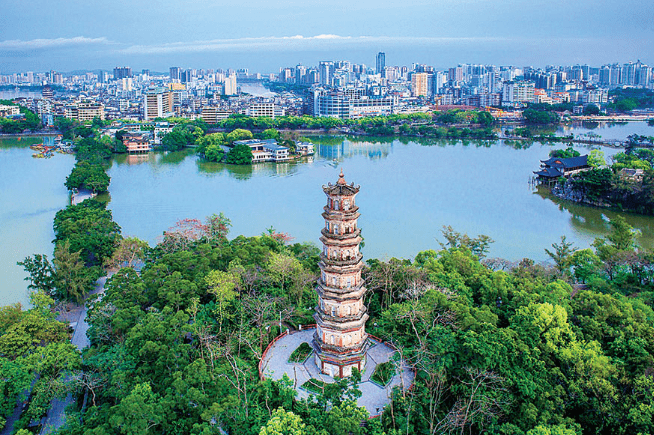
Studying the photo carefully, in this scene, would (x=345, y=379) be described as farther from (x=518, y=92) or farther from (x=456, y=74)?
(x=456, y=74)

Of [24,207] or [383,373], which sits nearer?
[383,373]

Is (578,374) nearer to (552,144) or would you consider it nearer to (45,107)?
(552,144)

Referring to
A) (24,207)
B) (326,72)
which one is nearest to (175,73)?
(326,72)

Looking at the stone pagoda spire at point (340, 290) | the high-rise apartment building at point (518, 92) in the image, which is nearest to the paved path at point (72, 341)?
the stone pagoda spire at point (340, 290)

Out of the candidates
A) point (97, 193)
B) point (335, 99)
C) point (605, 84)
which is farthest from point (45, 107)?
point (605, 84)

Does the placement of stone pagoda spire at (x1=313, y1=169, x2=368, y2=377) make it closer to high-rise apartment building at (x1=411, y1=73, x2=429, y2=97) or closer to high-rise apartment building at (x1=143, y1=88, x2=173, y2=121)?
high-rise apartment building at (x1=143, y1=88, x2=173, y2=121)

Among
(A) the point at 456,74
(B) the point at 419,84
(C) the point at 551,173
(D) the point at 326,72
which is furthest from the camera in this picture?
(A) the point at 456,74

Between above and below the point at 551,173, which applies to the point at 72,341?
below

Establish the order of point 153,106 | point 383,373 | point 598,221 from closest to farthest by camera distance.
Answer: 1. point 383,373
2. point 598,221
3. point 153,106
